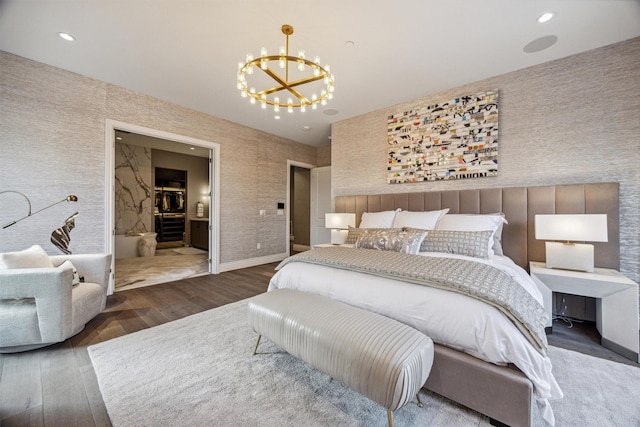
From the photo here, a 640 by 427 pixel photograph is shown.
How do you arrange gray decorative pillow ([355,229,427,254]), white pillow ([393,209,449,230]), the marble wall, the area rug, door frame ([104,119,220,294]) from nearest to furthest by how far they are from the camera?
the area rug, gray decorative pillow ([355,229,427,254]), white pillow ([393,209,449,230]), door frame ([104,119,220,294]), the marble wall

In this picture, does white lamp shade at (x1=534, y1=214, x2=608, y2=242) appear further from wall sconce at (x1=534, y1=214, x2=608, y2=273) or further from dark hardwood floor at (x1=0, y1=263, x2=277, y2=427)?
dark hardwood floor at (x1=0, y1=263, x2=277, y2=427)

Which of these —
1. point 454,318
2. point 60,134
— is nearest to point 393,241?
point 454,318

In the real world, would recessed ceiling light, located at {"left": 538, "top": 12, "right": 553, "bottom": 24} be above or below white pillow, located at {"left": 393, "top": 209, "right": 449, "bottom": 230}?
above

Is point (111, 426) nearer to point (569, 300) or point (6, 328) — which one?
point (6, 328)

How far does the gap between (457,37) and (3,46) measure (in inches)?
185

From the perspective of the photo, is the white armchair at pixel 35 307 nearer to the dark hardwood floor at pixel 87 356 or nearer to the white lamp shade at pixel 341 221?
the dark hardwood floor at pixel 87 356

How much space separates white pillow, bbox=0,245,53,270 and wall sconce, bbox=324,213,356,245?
3.41 metres

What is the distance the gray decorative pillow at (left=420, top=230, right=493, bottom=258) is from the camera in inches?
96.3

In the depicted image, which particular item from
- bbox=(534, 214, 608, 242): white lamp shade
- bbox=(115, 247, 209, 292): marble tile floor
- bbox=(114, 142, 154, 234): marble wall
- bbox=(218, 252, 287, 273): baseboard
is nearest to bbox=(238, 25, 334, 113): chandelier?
Answer: bbox=(534, 214, 608, 242): white lamp shade

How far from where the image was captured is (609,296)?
208 cm

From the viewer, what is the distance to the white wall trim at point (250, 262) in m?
4.69

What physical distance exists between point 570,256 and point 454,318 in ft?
6.26

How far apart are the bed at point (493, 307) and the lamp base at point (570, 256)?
1.14 feet

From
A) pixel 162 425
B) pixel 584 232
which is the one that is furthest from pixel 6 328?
pixel 584 232
